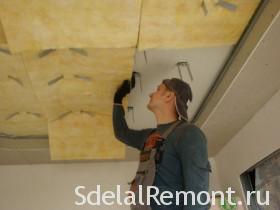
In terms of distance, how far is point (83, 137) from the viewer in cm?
220

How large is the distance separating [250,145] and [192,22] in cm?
137

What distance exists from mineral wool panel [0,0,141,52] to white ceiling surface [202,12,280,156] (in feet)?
2.06

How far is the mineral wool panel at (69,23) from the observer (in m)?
1.15

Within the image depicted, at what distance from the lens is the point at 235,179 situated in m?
2.62

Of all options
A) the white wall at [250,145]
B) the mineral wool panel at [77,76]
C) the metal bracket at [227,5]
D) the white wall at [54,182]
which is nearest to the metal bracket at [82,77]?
the mineral wool panel at [77,76]

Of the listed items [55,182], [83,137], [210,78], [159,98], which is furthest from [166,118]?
[55,182]

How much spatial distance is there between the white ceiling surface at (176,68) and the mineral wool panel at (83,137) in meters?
0.30

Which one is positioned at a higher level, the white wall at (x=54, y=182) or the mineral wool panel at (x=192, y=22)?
the mineral wool panel at (x=192, y=22)

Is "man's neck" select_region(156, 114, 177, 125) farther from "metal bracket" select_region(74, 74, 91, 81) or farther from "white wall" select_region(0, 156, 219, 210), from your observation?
"white wall" select_region(0, 156, 219, 210)

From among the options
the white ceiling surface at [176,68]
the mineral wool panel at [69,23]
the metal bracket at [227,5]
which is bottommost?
the mineral wool panel at [69,23]

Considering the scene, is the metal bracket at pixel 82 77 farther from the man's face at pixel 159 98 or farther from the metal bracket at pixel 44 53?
the man's face at pixel 159 98

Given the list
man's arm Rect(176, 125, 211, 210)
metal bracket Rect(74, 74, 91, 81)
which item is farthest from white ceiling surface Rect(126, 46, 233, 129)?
man's arm Rect(176, 125, 211, 210)

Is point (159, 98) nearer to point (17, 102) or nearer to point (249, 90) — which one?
point (249, 90)

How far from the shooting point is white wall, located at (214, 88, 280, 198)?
6.35 feet
